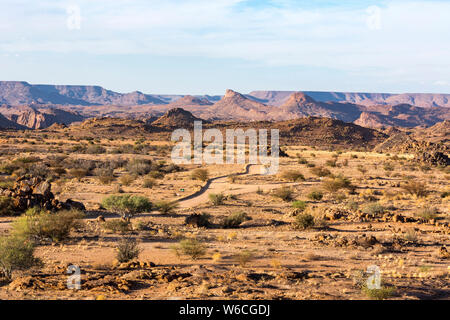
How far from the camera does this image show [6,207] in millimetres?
17641

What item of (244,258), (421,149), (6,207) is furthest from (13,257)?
(421,149)

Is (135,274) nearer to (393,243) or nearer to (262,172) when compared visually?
(393,243)

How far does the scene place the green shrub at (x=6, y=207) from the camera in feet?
57.4

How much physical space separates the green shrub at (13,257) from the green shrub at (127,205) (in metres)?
7.58

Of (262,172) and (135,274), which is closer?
(135,274)

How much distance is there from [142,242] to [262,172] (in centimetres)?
2346

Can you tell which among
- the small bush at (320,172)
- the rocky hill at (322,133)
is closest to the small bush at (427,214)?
the small bush at (320,172)

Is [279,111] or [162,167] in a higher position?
[279,111]

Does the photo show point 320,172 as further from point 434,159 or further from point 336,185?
point 434,159

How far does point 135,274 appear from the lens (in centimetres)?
1001

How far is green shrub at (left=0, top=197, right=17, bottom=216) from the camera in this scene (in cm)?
1750

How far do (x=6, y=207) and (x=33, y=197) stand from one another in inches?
46.3

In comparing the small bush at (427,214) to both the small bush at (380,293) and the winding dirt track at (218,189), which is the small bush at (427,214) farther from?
the small bush at (380,293)
